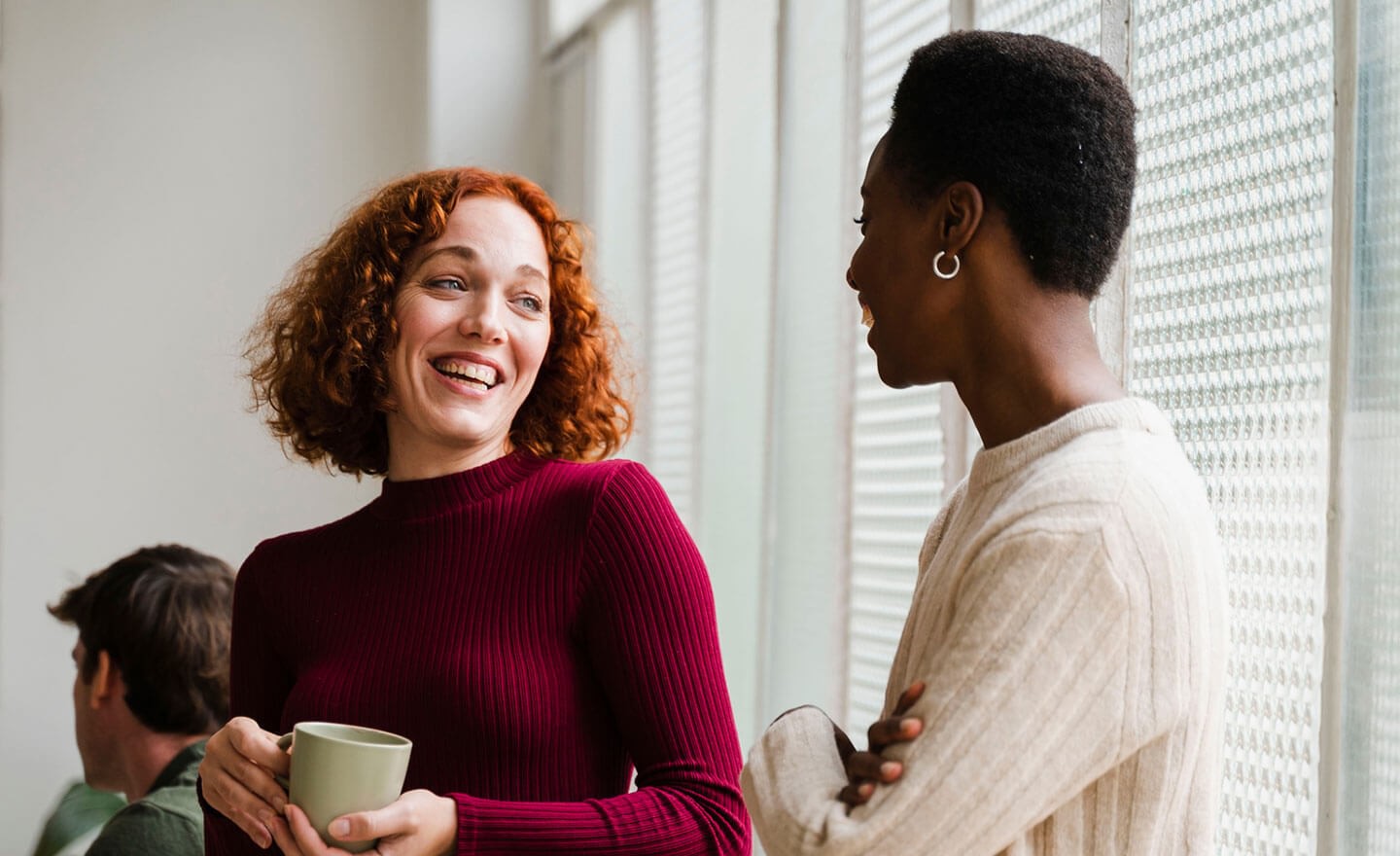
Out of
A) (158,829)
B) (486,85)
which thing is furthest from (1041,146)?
(486,85)

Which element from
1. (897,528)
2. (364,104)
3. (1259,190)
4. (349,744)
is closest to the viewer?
(349,744)

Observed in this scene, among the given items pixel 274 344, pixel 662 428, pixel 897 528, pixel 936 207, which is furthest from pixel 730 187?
pixel 936 207

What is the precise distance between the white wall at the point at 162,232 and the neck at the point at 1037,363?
9.80 ft

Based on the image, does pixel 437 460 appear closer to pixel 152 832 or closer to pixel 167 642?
pixel 152 832

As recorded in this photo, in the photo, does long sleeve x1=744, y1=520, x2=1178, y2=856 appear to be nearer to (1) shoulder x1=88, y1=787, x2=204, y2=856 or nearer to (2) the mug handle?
(2) the mug handle

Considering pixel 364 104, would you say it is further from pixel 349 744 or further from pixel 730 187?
pixel 349 744

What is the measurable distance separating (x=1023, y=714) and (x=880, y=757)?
0.30 feet

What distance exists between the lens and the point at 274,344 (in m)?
1.57

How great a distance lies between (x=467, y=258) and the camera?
4.54 feet

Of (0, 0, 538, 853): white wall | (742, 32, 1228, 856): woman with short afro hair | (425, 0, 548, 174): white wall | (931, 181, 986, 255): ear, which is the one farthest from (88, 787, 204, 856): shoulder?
(425, 0, 548, 174): white wall

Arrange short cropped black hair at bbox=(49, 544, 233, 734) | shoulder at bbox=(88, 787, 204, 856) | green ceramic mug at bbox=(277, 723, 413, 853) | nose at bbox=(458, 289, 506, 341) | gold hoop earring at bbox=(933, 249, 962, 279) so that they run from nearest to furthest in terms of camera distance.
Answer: gold hoop earring at bbox=(933, 249, 962, 279), green ceramic mug at bbox=(277, 723, 413, 853), nose at bbox=(458, 289, 506, 341), shoulder at bbox=(88, 787, 204, 856), short cropped black hair at bbox=(49, 544, 233, 734)

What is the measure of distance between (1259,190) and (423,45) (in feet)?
9.67

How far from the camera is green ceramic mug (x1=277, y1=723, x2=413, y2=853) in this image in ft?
3.30

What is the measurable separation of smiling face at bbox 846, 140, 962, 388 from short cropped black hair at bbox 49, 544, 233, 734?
141 cm
